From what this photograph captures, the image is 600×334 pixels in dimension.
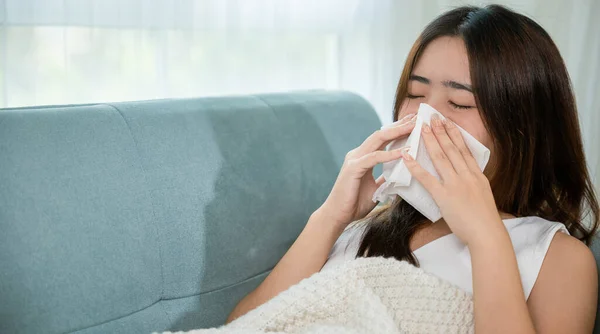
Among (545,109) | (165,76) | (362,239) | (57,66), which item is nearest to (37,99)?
(57,66)

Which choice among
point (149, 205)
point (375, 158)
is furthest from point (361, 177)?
point (149, 205)

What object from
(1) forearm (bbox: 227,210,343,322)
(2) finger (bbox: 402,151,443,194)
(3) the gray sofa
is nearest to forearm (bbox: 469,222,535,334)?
(2) finger (bbox: 402,151,443,194)

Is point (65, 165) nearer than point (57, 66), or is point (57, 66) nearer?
point (65, 165)

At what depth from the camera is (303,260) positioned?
1358mm

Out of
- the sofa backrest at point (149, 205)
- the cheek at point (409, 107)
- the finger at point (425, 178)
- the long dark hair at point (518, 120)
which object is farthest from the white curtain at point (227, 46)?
the finger at point (425, 178)

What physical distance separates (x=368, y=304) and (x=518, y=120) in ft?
1.42

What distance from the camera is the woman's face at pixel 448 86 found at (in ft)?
4.02

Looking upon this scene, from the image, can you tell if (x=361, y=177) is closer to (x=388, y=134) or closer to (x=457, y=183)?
(x=388, y=134)

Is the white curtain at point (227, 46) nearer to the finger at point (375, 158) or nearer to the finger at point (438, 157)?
the finger at point (375, 158)

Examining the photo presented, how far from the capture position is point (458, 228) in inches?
45.7

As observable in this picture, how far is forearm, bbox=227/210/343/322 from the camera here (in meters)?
1.35

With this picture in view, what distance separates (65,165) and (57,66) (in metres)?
0.61

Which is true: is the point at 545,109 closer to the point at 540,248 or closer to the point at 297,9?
the point at 540,248

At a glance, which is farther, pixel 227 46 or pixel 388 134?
pixel 227 46
